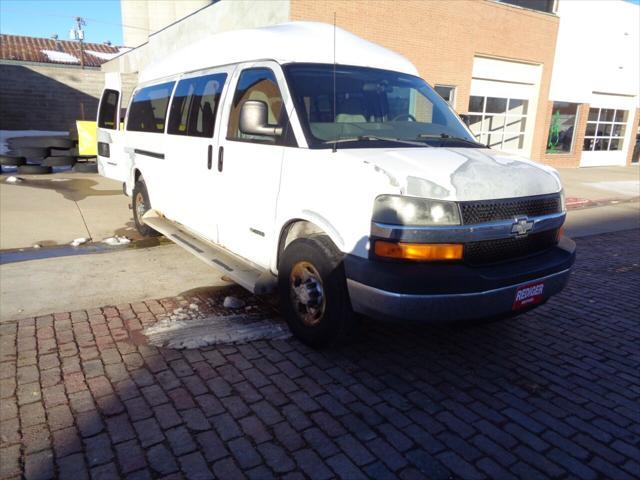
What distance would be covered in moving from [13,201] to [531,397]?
31.2 ft

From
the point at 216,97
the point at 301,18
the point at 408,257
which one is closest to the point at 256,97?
the point at 216,97

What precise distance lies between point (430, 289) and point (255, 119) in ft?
6.05

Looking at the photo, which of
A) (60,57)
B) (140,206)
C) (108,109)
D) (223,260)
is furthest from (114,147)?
(60,57)

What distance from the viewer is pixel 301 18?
11984 millimetres

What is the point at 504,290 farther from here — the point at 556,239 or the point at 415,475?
the point at 415,475

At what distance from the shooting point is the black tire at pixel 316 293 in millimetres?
3258

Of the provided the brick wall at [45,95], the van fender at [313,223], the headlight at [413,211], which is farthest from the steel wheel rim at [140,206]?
the brick wall at [45,95]

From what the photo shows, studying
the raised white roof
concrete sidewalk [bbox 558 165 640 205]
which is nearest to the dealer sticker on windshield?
the raised white roof

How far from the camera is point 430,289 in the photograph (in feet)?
9.43

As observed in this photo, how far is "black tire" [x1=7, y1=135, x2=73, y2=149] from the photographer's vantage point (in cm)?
1434

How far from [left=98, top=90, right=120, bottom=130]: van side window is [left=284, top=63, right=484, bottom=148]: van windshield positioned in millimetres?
6685

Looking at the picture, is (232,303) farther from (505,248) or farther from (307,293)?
(505,248)

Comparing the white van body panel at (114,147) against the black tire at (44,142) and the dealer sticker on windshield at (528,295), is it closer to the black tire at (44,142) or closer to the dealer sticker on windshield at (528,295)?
the black tire at (44,142)

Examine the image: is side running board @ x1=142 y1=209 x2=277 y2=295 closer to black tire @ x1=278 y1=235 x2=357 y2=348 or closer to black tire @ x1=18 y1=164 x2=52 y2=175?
black tire @ x1=278 y1=235 x2=357 y2=348
